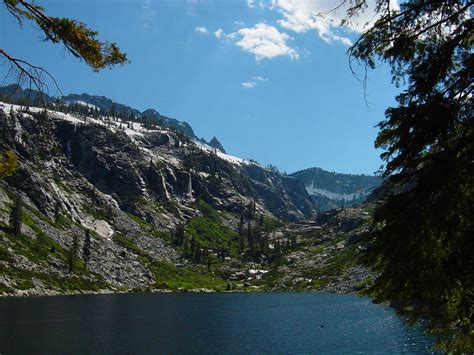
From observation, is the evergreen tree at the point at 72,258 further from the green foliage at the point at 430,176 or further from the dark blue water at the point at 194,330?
the green foliage at the point at 430,176

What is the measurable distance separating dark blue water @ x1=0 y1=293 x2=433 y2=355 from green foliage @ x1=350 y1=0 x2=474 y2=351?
57.0 metres

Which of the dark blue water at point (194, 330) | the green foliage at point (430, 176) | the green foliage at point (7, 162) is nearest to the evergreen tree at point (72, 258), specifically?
the dark blue water at point (194, 330)

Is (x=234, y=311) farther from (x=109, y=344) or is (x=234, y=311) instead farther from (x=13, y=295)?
(x=13, y=295)

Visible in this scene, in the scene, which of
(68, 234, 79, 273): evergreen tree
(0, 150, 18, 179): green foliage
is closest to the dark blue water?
(0, 150, 18, 179): green foliage

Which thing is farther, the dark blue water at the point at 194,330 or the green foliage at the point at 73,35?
the dark blue water at the point at 194,330

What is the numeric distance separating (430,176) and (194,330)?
8048cm

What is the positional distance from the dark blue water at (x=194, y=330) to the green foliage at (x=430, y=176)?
57.0m

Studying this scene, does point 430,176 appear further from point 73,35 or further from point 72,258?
point 72,258

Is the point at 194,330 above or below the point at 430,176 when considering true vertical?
below

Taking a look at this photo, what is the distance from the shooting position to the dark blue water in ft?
213

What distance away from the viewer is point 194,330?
275 feet

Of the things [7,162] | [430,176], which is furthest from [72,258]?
[430,176]

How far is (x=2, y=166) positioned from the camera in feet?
47.8

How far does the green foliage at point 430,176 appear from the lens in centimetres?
1020
